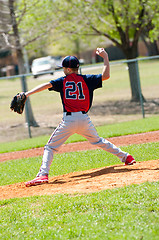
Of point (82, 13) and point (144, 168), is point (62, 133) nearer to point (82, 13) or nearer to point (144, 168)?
point (144, 168)

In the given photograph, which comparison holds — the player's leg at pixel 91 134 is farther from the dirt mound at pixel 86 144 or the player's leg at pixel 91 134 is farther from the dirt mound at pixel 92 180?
the dirt mound at pixel 86 144

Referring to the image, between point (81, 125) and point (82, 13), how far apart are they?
11.5 m

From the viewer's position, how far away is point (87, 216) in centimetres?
436

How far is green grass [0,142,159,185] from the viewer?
7.27 meters

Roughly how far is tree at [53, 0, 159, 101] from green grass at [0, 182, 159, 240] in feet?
36.6

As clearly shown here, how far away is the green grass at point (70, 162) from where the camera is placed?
7.27 meters

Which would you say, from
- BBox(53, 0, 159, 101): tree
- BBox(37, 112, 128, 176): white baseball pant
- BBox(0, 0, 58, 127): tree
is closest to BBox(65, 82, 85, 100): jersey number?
BBox(37, 112, 128, 176): white baseball pant

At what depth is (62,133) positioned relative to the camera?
20.2ft

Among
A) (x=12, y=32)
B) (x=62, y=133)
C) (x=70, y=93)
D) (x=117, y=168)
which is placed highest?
(x=12, y=32)

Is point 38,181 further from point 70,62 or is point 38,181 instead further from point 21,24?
point 21,24

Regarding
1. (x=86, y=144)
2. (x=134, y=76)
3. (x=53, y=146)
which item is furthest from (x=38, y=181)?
(x=134, y=76)

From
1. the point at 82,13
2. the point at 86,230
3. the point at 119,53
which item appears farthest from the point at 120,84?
the point at 119,53

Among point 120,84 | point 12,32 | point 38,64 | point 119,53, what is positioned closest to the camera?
point 12,32

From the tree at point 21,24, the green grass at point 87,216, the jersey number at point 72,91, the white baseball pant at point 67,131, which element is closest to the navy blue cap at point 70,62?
the jersey number at point 72,91
